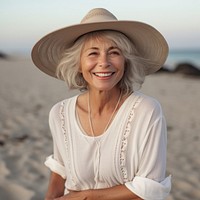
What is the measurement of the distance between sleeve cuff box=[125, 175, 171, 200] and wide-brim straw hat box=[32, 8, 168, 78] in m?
0.51

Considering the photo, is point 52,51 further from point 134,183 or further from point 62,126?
point 134,183

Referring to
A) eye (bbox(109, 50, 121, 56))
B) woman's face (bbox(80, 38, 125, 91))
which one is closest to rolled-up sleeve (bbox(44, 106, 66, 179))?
woman's face (bbox(80, 38, 125, 91))

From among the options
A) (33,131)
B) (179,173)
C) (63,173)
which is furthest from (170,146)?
(63,173)

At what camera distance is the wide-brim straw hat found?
1.74 metres

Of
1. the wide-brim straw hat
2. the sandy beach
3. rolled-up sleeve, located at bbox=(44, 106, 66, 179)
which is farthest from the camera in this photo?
the sandy beach

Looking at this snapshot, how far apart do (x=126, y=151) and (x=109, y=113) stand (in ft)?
0.64

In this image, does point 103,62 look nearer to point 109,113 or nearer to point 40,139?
point 109,113

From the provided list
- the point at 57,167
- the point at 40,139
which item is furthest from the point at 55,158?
the point at 40,139

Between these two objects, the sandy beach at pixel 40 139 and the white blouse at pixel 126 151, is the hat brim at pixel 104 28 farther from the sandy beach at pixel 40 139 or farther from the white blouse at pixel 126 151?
A: the sandy beach at pixel 40 139

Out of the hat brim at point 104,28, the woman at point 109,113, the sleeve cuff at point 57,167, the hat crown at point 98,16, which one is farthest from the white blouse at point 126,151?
the hat crown at point 98,16

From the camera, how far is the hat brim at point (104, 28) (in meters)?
1.74

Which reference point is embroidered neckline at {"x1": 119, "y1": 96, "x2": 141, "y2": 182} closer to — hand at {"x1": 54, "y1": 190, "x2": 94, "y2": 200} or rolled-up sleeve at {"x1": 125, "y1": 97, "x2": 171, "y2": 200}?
rolled-up sleeve at {"x1": 125, "y1": 97, "x2": 171, "y2": 200}

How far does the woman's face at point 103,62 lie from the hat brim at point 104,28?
0.22ft

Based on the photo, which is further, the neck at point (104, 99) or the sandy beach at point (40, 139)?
the sandy beach at point (40, 139)
